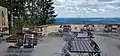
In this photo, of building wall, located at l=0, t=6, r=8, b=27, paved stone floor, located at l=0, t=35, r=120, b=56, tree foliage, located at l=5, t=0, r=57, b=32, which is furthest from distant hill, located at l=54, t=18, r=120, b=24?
building wall, located at l=0, t=6, r=8, b=27

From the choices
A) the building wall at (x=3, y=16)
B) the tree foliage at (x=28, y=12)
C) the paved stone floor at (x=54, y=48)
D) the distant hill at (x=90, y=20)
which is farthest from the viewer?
the tree foliage at (x=28, y=12)

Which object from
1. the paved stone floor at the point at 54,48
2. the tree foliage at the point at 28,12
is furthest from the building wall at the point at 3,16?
the paved stone floor at the point at 54,48

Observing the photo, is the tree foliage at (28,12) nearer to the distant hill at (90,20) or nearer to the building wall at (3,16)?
the building wall at (3,16)

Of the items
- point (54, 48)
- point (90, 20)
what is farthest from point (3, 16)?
point (54, 48)

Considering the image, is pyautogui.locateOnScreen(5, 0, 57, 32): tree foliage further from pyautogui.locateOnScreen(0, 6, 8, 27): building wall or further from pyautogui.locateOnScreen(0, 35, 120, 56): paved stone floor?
pyautogui.locateOnScreen(0, 35, 120, 56): paved stone floor

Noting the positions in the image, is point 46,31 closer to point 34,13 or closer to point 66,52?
point 34,13

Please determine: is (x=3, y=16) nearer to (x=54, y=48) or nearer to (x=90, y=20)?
(x=90, y=20)

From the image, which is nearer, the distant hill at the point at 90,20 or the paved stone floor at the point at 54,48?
the paved stone floor at the point at 54,48

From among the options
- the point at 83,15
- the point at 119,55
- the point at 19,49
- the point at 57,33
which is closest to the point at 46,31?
the point at 57,33

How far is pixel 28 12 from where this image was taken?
1303cm

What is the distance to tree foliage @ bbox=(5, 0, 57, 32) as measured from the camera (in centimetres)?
1093

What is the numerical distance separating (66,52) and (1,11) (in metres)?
6.69

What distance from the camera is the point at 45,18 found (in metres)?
14.9

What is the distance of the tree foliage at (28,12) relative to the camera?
10934 millimetres
